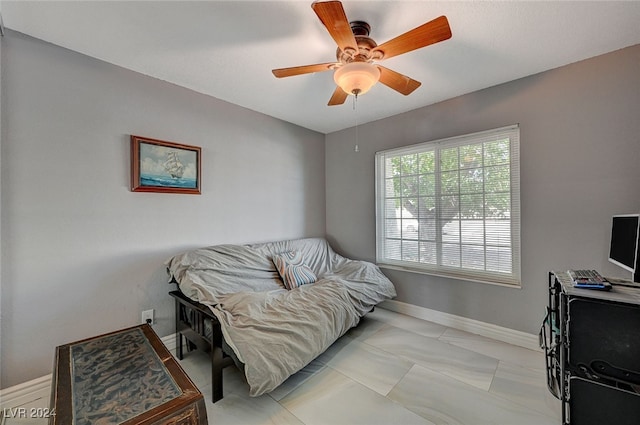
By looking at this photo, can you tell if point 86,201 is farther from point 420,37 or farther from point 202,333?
point 420,37

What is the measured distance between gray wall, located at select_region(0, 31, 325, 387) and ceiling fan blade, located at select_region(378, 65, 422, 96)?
169cm

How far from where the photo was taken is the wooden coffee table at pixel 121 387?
985 millimetres

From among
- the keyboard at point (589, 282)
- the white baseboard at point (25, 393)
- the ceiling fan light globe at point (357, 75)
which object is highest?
the ceiling fan light globe at point (357, 75)

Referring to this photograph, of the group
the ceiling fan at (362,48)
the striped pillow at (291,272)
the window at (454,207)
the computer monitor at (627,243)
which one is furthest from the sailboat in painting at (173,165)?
the computer monitor at (627,243)

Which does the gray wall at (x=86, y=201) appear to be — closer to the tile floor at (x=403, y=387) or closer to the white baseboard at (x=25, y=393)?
the white baseboard at (x=25, y=393)

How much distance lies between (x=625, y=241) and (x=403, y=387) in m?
1.62

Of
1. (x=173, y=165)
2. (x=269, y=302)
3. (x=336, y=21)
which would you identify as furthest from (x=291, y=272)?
(x=336, y=21)

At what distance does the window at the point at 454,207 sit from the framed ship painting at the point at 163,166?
206cm

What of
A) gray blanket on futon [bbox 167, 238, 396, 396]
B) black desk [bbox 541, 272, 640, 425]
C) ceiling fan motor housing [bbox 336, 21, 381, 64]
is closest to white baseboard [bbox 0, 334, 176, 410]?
gray blanket on futon [bbox 167, 238, 396, 396]

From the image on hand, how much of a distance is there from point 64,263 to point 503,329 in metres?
3.54

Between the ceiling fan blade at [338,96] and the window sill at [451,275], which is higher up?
the ceiling fan blade at [338,96]

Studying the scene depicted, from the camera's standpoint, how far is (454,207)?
2.64 m

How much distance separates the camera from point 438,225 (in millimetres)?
2752

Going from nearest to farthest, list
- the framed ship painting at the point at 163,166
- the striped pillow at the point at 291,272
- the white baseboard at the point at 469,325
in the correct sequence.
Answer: the framed ship painting at the point at 163,166 → the white baseboard at the point at 469,325 → the striped pillow at the point at 291,272
